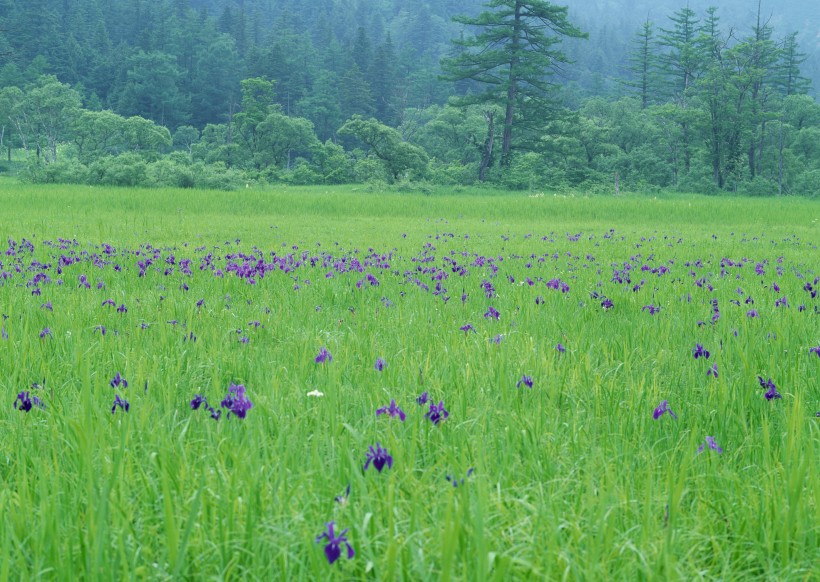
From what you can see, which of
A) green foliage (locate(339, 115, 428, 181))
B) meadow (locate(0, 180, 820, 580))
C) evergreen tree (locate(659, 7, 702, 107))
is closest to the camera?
meadow (locate(0, 180, 820, 580))

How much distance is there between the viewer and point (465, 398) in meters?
2.32

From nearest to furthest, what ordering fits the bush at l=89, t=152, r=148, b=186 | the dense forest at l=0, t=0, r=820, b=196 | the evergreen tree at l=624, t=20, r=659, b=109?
the bush at l=89, t=152, r=148, b=186, the dense forest at l=0, t=0, r=820, b=196, the evergreen tree at l=624, t=20, r=659, b=109

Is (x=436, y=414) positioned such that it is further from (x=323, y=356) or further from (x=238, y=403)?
(x=323, y=356)

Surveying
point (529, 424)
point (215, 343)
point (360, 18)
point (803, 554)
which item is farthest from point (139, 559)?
point (360, 18)

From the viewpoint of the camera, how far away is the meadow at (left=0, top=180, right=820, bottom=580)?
4.22 ft

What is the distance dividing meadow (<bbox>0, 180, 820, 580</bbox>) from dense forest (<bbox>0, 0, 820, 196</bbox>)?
21.1m

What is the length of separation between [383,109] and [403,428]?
3275 inches

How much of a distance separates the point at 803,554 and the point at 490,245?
8.83m

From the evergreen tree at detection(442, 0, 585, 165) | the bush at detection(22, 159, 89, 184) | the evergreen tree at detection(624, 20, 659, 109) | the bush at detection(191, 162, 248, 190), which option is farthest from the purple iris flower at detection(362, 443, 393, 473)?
the evergreen tree at detection(624, 20, 659, 109)

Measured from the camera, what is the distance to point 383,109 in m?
81.8

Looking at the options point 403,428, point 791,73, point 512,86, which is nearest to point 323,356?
point 403,428

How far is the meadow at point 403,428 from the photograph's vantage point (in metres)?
1.29

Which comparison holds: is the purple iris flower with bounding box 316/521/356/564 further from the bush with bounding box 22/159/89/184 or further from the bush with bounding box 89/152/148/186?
the bush with bounding box 22/159/89/184

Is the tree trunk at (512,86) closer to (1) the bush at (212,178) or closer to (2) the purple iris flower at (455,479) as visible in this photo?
(1) the bush at (212,178)
